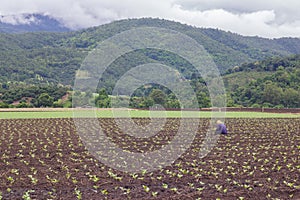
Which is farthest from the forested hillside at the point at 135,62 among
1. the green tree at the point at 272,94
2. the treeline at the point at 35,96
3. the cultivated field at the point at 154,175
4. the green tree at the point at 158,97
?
the cultivated field at the point at 154,175

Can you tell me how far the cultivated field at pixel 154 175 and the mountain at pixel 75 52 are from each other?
57.1 metres

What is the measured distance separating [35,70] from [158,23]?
206 feet

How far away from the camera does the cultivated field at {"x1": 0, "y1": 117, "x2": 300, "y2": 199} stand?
391 inches

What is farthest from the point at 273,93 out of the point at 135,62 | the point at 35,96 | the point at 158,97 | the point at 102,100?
the point at 35,96

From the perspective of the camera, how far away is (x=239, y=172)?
12.4 meters

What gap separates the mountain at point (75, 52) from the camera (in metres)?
94.8

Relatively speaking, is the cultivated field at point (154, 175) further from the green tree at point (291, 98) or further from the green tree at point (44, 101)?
the green tree at point (291, 98)

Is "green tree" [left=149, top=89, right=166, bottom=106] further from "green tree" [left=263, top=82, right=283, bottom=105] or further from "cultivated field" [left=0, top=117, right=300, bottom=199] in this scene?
"cultivated field" [left=0, top=117, right=300, bottom=199]

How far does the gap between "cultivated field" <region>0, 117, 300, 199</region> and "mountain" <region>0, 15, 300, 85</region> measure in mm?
57109

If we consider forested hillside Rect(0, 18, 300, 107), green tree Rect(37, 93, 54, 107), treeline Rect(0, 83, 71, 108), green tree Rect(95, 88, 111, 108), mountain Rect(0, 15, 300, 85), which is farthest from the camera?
mountain Rect(0, 15, 300, 85)

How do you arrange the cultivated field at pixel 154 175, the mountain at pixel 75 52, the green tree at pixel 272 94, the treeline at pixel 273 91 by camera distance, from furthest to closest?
1. the mountain at pixel 75 52
2. the treeline at pixel 273 91
3. the green tree at pixel 272 94
4. the cultivated field at pixel 154 175

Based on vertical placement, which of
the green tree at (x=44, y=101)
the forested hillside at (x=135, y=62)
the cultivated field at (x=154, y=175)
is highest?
the forested hillside at (x=135, y=62)

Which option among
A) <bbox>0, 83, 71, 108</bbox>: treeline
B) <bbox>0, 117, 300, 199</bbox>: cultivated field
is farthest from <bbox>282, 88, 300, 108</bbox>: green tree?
<bbox>0, 117, 300, 199</bbox>: cultivated field

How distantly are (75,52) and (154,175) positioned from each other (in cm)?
10789
